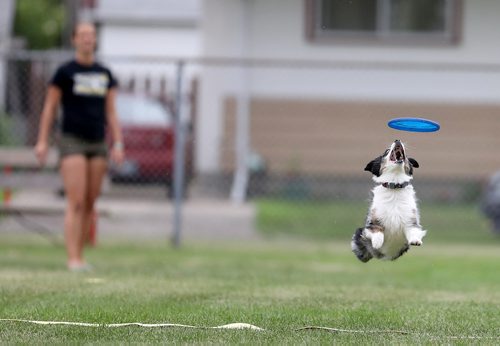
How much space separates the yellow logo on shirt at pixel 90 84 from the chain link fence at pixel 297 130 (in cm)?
552

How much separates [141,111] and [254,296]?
10185 millimetres

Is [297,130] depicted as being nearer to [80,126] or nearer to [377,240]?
[80,126]

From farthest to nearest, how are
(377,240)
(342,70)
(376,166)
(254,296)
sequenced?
(342,70)
(254,296)
(376,166)
(377,240)

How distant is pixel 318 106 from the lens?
785 inches

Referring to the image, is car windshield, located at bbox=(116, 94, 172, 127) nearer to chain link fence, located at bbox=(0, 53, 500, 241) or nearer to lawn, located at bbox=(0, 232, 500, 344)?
chain link fence, located at bbox=(0, 53, 500, 241)

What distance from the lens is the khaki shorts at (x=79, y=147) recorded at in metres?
11.8

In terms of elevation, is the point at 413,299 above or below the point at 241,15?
below

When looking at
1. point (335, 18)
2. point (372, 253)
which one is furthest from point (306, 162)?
point (372, 253)

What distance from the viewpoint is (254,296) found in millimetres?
9180

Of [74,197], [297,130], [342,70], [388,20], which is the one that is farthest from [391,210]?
[388,20]

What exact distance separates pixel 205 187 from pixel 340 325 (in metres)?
11.1

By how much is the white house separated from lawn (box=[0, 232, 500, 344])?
4934 millimetres

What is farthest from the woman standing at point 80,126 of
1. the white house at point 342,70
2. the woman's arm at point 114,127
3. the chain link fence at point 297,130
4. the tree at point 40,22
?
the tree at point 40,22

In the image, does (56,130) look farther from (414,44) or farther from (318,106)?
(414,44)
